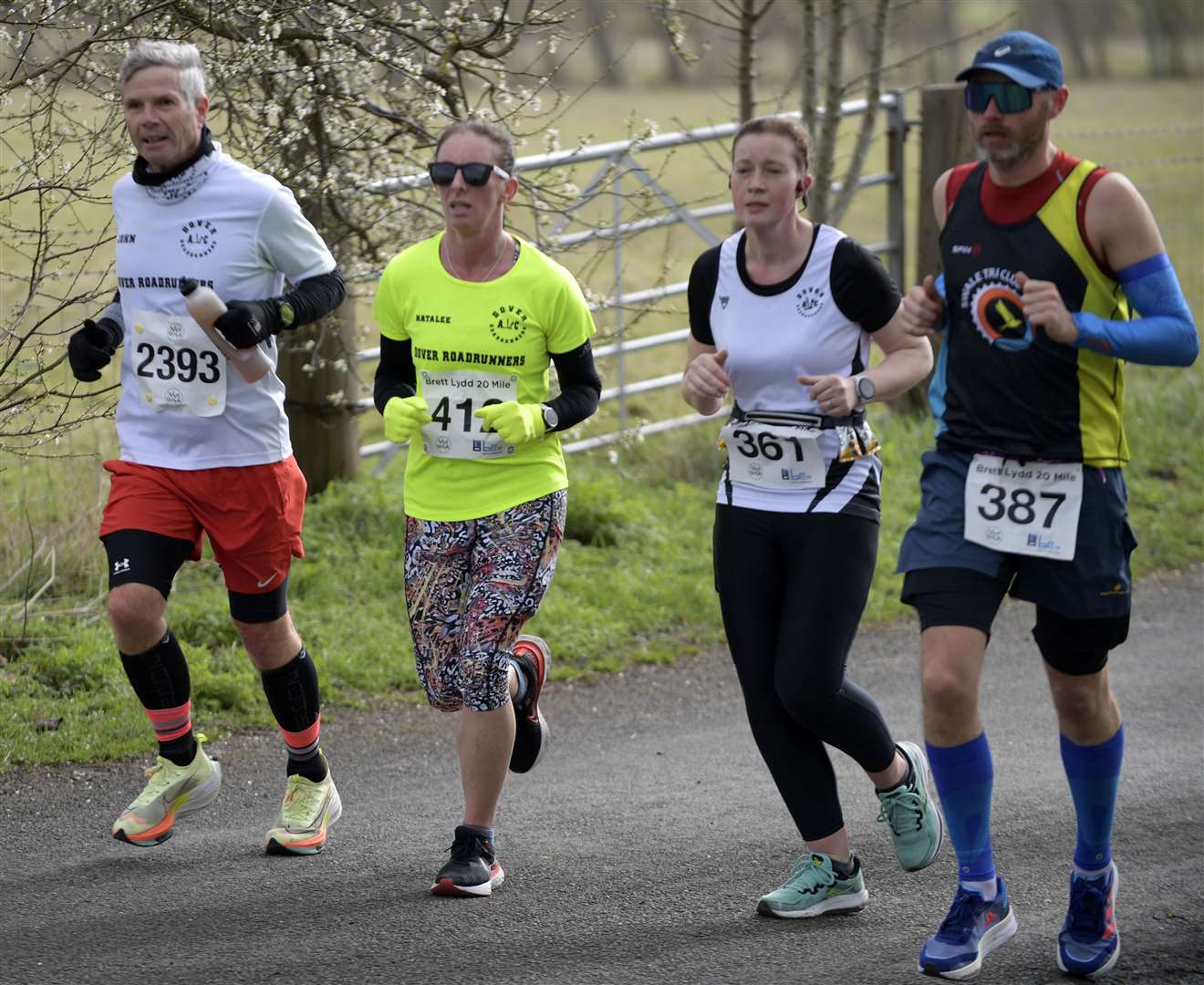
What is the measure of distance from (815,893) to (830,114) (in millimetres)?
5829

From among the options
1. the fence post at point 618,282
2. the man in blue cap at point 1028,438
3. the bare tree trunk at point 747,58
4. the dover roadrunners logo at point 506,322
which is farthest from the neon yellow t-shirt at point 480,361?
the bare tree trunk at point 747,58

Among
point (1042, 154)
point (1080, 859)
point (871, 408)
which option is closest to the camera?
point (1042, 154)

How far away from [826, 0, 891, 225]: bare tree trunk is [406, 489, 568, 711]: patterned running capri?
5456 millimetres

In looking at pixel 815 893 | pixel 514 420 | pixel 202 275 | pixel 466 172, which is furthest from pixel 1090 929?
pixel 202 275

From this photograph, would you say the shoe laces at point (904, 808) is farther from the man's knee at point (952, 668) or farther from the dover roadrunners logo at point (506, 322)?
the dover roadrunners logo at point (506, 322)

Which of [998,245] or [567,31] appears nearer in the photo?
[998,245]

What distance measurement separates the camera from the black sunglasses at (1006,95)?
373 centimetres

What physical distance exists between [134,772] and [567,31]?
376 centimetres

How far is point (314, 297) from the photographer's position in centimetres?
466

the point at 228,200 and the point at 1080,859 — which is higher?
the point at 228,200

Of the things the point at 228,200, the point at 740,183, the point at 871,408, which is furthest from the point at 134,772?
the point at 871,408

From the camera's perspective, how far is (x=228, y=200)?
4.63 metres

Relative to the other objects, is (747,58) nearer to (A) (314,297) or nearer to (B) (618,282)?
(B) (618,282)

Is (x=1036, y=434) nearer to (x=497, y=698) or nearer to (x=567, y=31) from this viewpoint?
(x=497, y=698)
